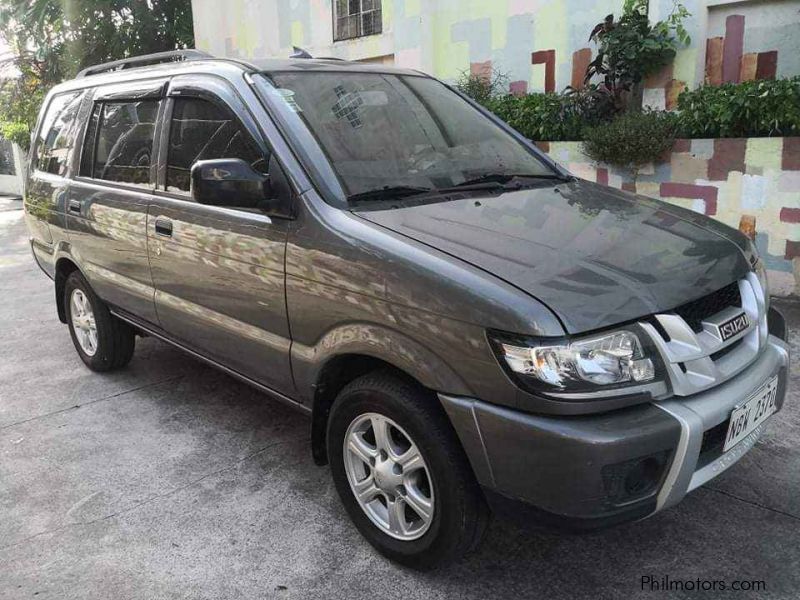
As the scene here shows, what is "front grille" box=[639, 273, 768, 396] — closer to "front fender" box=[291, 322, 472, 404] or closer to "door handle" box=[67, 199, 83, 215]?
"front fender" box=[291, 322, 472, 404]

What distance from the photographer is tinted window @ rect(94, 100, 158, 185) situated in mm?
3795

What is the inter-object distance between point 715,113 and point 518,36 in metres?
3.05

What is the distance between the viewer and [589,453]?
79.2 inches

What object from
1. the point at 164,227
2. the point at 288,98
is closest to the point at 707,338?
the point at 288,98

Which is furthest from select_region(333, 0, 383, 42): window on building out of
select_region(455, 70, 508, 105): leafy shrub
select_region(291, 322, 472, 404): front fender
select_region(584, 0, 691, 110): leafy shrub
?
select_region(291, 322, 472, 404): front fender

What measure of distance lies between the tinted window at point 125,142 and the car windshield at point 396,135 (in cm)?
100

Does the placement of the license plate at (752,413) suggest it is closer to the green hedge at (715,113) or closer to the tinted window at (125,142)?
the tinted window at (125,142)

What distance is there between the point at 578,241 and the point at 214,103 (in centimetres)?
184

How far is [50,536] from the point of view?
296 centimetres

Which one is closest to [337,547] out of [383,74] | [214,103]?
[214,103]

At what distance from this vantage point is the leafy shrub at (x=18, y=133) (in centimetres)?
1711

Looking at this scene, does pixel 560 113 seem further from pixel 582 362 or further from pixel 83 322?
pixel 582 362

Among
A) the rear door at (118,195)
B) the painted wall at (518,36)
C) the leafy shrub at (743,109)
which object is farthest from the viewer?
the painted wall at (518,36)

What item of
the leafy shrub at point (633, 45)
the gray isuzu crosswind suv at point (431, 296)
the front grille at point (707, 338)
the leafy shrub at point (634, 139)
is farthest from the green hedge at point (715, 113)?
the front grille at point (707, 338)
